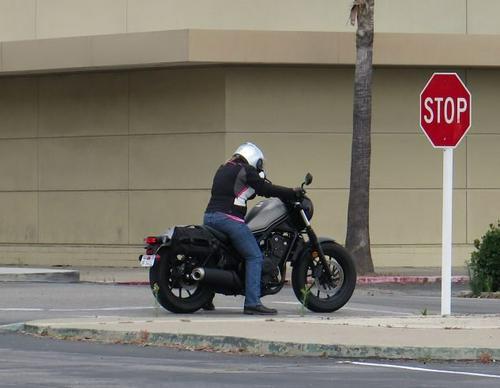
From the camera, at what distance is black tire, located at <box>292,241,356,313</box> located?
16.1 metres

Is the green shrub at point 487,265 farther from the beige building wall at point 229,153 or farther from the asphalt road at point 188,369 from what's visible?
the beige building wall at point 229,153

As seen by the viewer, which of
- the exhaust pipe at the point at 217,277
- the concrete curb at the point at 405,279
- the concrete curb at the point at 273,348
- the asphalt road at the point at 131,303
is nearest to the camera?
the concrete curb at the point at 273,348

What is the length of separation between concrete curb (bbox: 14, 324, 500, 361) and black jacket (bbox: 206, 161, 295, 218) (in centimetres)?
278

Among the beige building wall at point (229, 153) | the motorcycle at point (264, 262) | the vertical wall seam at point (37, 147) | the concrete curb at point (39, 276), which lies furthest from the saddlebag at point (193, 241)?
the vertical wall seam at point (37, 147)

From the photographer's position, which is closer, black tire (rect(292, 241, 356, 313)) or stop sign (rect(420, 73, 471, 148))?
stop sign (rect(420, 73, 471, 148))

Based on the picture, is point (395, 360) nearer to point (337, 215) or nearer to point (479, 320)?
point (479, 320)

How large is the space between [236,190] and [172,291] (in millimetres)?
1405

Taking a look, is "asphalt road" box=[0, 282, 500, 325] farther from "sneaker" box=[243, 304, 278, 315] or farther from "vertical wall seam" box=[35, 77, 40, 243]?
"vertical wall seam" box=[35, 77, 40, 243]


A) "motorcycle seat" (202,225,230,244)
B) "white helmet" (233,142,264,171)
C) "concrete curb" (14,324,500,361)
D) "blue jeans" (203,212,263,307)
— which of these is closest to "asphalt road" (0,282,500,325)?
"blue jeans" (203,212,263,307)

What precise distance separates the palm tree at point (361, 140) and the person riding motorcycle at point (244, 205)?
10.1 metres

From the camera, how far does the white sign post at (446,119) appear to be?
1565 cm

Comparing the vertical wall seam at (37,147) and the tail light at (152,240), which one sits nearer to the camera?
the tail light at (152,240)

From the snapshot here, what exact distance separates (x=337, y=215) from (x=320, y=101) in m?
2.39

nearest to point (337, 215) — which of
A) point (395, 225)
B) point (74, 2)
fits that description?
point (395, 225)
